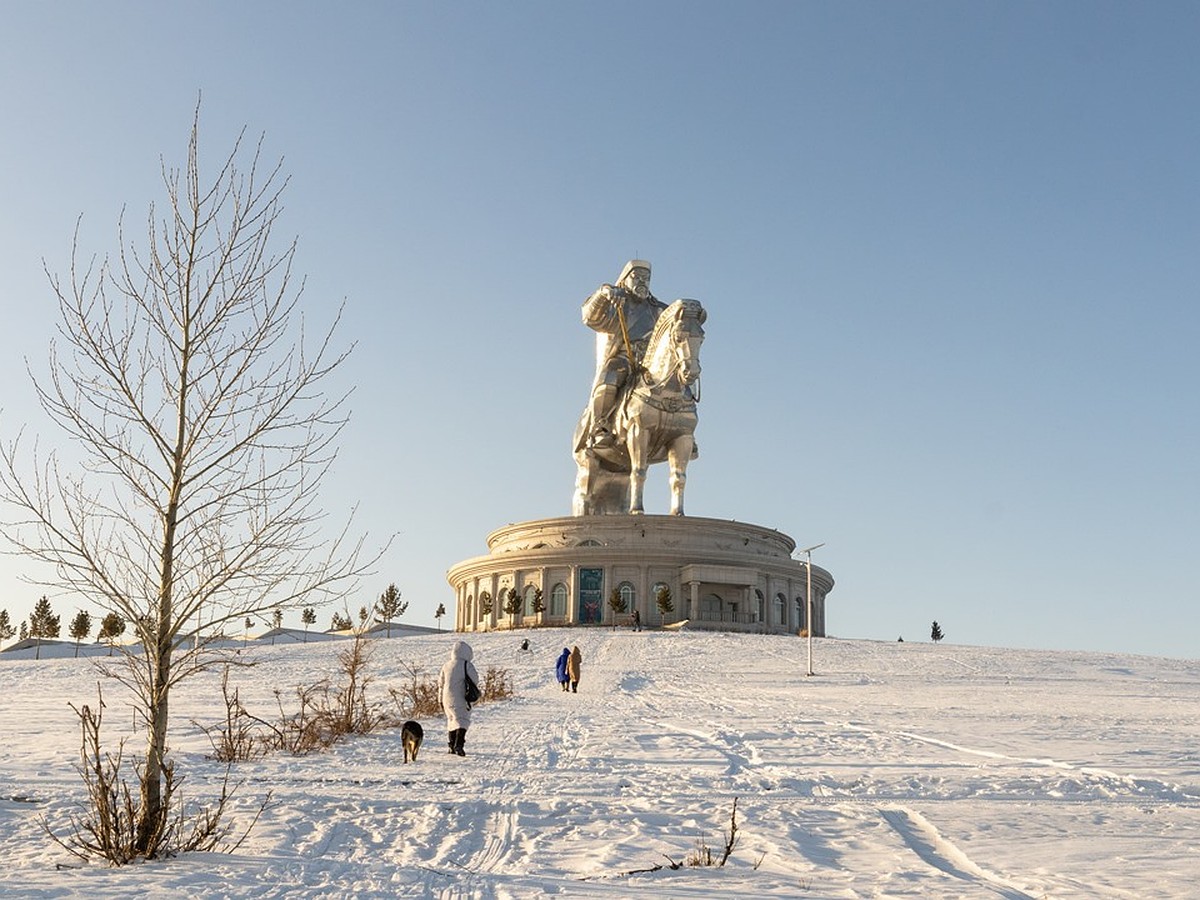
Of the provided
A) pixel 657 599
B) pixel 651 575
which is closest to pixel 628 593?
pixel 651 575

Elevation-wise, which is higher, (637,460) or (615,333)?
(615,333)

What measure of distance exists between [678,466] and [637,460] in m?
2.04

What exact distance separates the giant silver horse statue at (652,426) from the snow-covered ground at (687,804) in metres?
26.5

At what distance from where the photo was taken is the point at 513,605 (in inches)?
1981

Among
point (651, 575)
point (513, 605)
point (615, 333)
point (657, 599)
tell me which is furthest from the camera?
point (615, 333)

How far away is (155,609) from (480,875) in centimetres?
259

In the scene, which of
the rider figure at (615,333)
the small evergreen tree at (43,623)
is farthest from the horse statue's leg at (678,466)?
the small evergreen tree at (43,623)

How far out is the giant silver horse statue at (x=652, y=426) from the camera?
4450 cm

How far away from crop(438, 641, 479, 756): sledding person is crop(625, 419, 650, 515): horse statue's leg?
37434mm

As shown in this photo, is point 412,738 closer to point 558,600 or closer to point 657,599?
point 657,599

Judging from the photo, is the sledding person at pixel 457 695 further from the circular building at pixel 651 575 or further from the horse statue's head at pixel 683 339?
the circular building at pixel 651 575

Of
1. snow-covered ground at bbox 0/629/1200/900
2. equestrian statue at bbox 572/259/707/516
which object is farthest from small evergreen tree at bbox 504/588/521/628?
snow-covered ground at bbox 0/629/1200/900

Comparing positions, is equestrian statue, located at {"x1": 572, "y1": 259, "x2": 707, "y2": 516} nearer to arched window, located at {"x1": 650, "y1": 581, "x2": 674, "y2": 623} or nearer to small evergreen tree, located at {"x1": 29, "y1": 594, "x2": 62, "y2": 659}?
arched window, located at {"x1": 650, "y1": 581, "x2": 674, "y2": 623}

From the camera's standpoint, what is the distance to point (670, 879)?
5.85 meters
